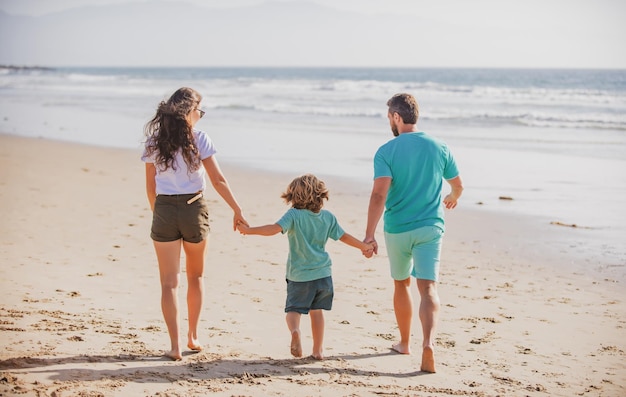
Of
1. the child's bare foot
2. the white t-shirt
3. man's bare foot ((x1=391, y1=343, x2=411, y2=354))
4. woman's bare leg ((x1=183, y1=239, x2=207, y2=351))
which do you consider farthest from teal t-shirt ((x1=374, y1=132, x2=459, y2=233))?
the child's bare foot

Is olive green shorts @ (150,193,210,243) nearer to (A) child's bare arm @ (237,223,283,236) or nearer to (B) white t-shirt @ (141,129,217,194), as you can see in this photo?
(B) white t-shirt @ (141,129,217,194)

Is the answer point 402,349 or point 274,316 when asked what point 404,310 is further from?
point 274,316

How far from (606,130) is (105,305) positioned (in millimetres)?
18856

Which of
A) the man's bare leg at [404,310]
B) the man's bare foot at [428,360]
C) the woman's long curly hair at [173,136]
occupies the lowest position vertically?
the man's bare foot at [428,360]

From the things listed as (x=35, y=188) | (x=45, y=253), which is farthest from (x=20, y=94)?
(x=45, y=253)

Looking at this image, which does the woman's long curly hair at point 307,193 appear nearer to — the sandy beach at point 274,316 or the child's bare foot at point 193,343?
the sandy beach at point 274,316

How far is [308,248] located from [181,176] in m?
0.96

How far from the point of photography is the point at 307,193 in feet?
14.8

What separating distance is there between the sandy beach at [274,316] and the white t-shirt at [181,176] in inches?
44.2

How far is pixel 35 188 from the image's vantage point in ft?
35.1

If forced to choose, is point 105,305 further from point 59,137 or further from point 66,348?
point 59,137

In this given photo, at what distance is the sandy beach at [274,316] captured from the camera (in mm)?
4273

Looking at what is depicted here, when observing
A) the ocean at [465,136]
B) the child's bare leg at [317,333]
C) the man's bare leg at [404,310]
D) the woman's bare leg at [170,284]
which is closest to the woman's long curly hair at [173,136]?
the woman's bare leg at [170,284]

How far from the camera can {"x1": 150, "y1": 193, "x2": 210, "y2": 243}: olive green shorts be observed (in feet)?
14.7
